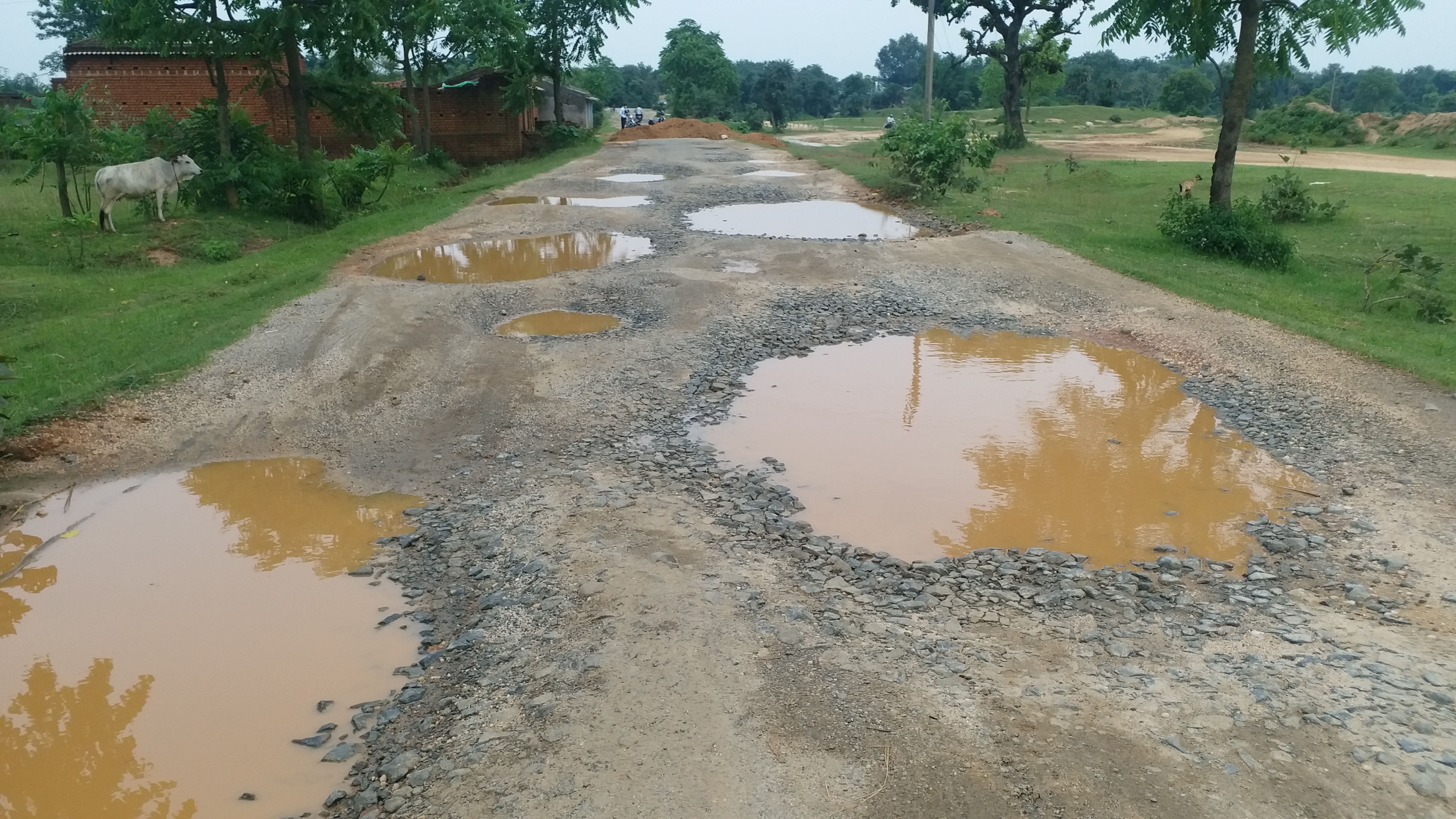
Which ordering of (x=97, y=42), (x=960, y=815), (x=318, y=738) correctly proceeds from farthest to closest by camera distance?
(x=97, y=42)
(x=318, y=738)
(x=960, y=815)

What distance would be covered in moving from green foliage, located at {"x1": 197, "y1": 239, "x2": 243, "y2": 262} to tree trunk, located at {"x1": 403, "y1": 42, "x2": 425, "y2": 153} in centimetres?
1203

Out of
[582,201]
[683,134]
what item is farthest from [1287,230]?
[683,134]

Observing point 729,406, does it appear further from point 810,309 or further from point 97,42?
point 97,42

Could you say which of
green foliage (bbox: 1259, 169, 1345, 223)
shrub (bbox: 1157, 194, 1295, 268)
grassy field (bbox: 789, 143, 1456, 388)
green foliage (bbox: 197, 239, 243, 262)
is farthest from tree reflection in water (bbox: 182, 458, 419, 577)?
green foliage (bbox: 1259, 169, 1345, 223)

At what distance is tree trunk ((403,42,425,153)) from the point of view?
84.0ft

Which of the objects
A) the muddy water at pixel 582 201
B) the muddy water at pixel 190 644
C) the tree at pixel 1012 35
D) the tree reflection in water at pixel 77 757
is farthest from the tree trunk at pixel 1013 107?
the tree reflection in water at pixel 77 757

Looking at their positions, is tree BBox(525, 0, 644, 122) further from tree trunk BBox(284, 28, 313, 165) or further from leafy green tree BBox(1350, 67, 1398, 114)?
leafy green tree BBox(1350, 67, 1398, 114)

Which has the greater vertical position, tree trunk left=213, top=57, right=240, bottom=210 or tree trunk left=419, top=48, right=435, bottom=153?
tree trunk left=419, top=48, right=435, bottom=153

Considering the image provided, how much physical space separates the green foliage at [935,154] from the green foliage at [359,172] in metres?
10.1

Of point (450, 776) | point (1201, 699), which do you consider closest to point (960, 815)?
Answer: point (1201, 699)

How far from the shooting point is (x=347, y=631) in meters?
4.67

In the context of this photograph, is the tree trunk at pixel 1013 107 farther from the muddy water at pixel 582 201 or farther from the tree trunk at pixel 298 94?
the tree trunk at pixel 298 94

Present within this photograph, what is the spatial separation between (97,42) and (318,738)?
91.3ft

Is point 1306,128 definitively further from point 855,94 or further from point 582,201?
point 855,94
